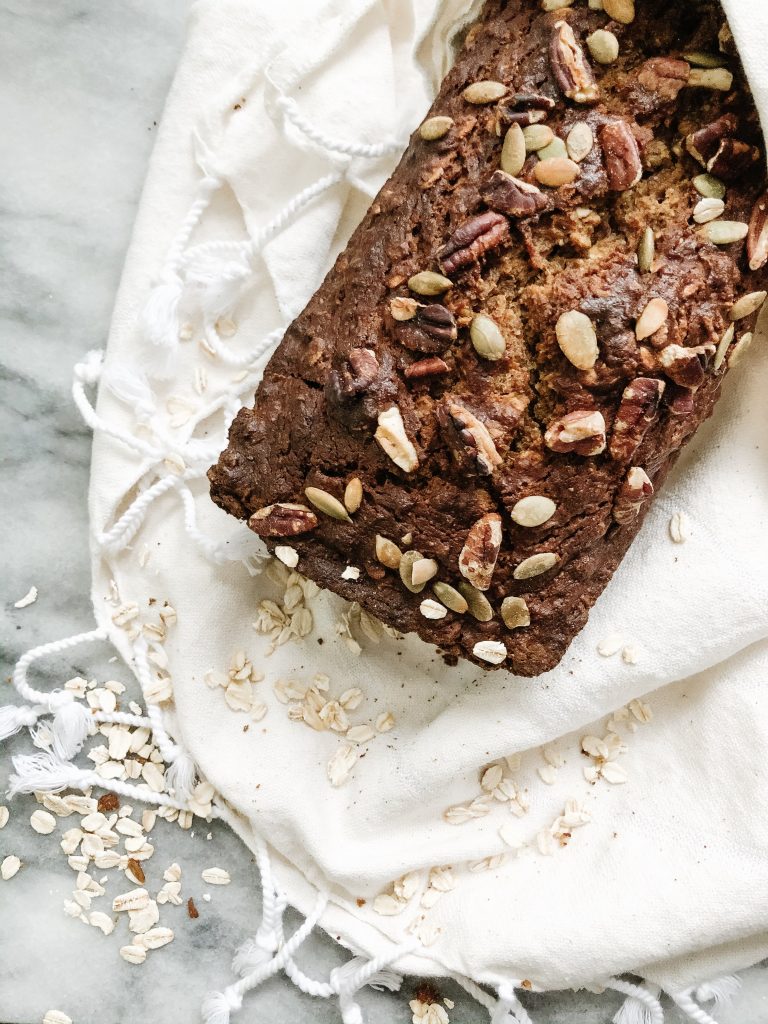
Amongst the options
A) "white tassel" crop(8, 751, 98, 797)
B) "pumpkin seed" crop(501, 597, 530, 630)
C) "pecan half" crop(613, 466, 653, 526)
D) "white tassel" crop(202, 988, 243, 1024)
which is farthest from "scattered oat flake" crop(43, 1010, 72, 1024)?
"pecan half" crop(613, 466, 653, 526)

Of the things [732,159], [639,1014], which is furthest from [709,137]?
[639,1014]

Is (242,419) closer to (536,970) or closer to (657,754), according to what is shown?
(657,754)

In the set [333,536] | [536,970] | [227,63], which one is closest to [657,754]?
[536,970]

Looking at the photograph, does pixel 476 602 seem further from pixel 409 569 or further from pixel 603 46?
pixel 603 46

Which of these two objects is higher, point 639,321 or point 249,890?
point 639,321

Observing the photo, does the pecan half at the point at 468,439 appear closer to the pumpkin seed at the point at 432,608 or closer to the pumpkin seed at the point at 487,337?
the pumpkin seed at the point at 487,337

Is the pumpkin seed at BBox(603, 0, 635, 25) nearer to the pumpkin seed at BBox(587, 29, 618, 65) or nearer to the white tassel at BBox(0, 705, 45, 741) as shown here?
the pumpkin seed at BBox(587, 29, 618, 65)
